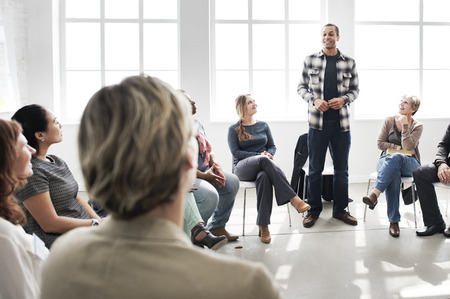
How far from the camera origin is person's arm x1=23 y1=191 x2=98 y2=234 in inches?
74.9

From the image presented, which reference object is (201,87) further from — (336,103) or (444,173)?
(444,173)

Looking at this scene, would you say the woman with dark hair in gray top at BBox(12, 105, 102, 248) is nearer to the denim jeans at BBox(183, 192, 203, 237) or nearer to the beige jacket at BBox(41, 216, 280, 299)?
the denim jeans at BBox(183, 192, 203, 237)

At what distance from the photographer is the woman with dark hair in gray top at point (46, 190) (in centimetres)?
191

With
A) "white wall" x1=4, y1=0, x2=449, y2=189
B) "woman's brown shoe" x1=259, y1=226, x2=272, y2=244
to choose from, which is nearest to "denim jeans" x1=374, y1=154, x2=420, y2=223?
"woman's brown shoe" x1=259, y1=226, x2=272, y2=244

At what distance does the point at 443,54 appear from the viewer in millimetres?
6223

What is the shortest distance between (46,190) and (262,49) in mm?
4563

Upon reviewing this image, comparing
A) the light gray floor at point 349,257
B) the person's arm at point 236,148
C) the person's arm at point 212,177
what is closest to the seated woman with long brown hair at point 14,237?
the light gray floor at point 349,257

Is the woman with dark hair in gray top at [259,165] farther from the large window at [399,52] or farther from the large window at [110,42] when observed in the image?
the large window at [399,52]

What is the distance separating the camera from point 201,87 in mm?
5680

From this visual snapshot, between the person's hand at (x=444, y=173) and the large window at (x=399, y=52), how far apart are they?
8.93 ft

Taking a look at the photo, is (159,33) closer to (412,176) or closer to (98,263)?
(412,176)

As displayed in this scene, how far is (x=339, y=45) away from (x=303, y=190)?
235 centimetres

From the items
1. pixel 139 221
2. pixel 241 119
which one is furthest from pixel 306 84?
pixel 139 221

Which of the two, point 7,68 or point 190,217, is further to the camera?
point 7,68
